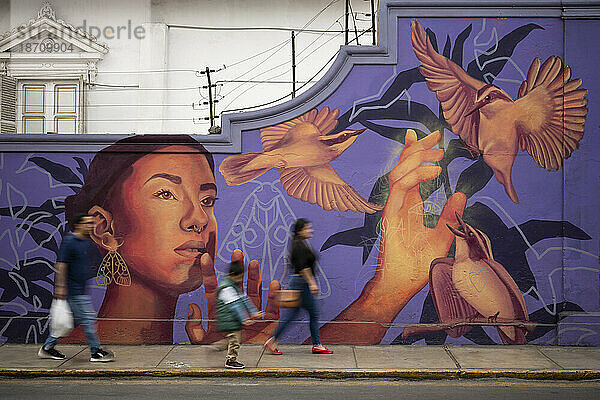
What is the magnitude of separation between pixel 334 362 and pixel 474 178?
3198 mm

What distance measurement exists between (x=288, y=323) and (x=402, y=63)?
12.8 feet

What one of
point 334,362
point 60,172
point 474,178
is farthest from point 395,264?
point 60,172

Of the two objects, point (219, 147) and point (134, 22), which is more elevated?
point (134, 22)

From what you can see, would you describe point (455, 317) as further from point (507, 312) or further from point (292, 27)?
point (292, 27)

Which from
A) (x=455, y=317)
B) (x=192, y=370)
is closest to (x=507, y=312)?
(x=455, y=317)

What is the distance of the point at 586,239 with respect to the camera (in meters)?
8.98

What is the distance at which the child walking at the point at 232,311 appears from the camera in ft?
25.0

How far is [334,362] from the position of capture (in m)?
8.04

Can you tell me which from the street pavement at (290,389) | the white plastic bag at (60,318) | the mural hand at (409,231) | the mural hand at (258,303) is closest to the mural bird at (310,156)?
the mural hand at (409,231)

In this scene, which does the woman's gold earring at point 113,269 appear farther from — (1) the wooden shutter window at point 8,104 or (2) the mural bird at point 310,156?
(1) the wooden shutter window at point 8,104

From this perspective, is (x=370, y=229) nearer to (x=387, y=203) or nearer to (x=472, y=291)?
(x=387, y=203)

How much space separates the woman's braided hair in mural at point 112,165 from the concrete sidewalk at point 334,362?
78.6 inches

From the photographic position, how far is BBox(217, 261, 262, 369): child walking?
7625 millimetres

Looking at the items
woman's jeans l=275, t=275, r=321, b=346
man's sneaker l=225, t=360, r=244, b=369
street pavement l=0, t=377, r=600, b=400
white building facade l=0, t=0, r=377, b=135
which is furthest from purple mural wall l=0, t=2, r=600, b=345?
white building facade l=0, t=0, r=377, b=135
